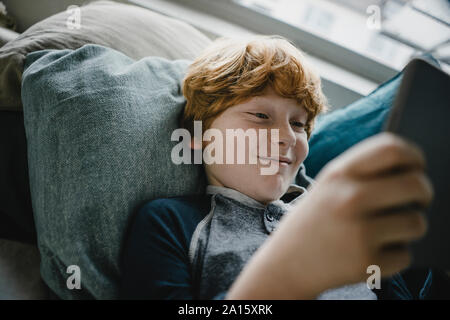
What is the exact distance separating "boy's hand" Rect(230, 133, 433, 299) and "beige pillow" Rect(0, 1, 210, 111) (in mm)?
603

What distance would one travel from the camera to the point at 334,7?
1506 millimetres

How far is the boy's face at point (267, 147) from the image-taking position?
56 cm

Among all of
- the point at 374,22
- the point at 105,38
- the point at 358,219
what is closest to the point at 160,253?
the point at 358,219

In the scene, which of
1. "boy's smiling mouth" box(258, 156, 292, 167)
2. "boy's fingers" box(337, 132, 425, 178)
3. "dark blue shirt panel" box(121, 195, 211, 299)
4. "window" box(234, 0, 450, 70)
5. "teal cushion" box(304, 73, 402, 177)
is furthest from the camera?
"window" box(234, 0, 450, 70)

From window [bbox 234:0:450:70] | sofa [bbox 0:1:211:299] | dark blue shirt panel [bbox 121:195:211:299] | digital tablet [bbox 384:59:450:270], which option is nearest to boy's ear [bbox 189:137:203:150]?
dark blue shirt panel [bbox 121:195:211:299]

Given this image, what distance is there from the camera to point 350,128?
85 centimetres

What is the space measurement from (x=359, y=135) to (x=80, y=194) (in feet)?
2.37

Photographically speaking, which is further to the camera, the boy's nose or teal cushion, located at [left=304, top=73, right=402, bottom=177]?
teal cushion, located at [left=304, top=73, right=402, bottom=177]

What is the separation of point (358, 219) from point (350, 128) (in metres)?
0.66

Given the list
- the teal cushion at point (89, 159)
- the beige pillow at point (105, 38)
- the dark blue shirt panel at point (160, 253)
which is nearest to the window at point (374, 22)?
the beige pillow at point (105, 38)

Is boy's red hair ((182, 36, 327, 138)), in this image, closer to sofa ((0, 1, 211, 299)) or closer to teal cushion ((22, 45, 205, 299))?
teal cushion ((22, 45, 205, 299))

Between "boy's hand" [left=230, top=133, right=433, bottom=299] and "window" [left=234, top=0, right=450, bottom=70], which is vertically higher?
"window" [left=234, top=0, right=450, bottom=70]

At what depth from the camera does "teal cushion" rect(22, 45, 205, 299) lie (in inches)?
19.1

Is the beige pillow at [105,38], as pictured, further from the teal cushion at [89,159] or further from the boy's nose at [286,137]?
the boy's nose at [286,137]
